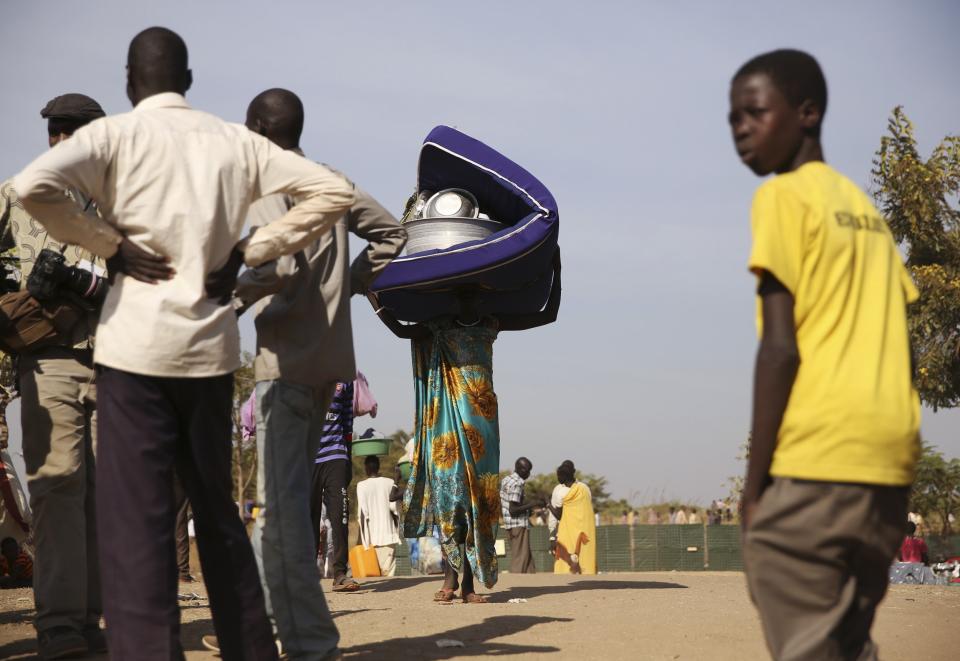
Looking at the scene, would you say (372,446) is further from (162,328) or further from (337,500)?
(162,328)

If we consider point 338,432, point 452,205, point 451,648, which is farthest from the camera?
point 338,432

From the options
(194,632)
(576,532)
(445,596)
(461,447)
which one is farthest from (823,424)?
(576,532)

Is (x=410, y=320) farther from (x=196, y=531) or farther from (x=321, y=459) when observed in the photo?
(x=196, y=531)

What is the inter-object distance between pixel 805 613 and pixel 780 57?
1.52 meters

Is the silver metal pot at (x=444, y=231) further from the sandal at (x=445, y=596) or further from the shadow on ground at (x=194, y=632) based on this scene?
the shadow on ground at (x=194, y=632)

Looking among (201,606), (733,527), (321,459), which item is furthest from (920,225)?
(201,606)

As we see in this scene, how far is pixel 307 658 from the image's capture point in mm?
4523

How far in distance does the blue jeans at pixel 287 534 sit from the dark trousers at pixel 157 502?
64 centimetres

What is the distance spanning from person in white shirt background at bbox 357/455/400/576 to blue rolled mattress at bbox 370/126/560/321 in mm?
7818

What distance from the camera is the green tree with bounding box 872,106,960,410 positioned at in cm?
2420

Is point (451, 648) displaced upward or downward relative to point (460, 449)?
downward

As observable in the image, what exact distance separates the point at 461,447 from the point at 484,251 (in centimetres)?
141

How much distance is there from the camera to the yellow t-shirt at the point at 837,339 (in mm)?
2879

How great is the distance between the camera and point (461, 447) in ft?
26.3
